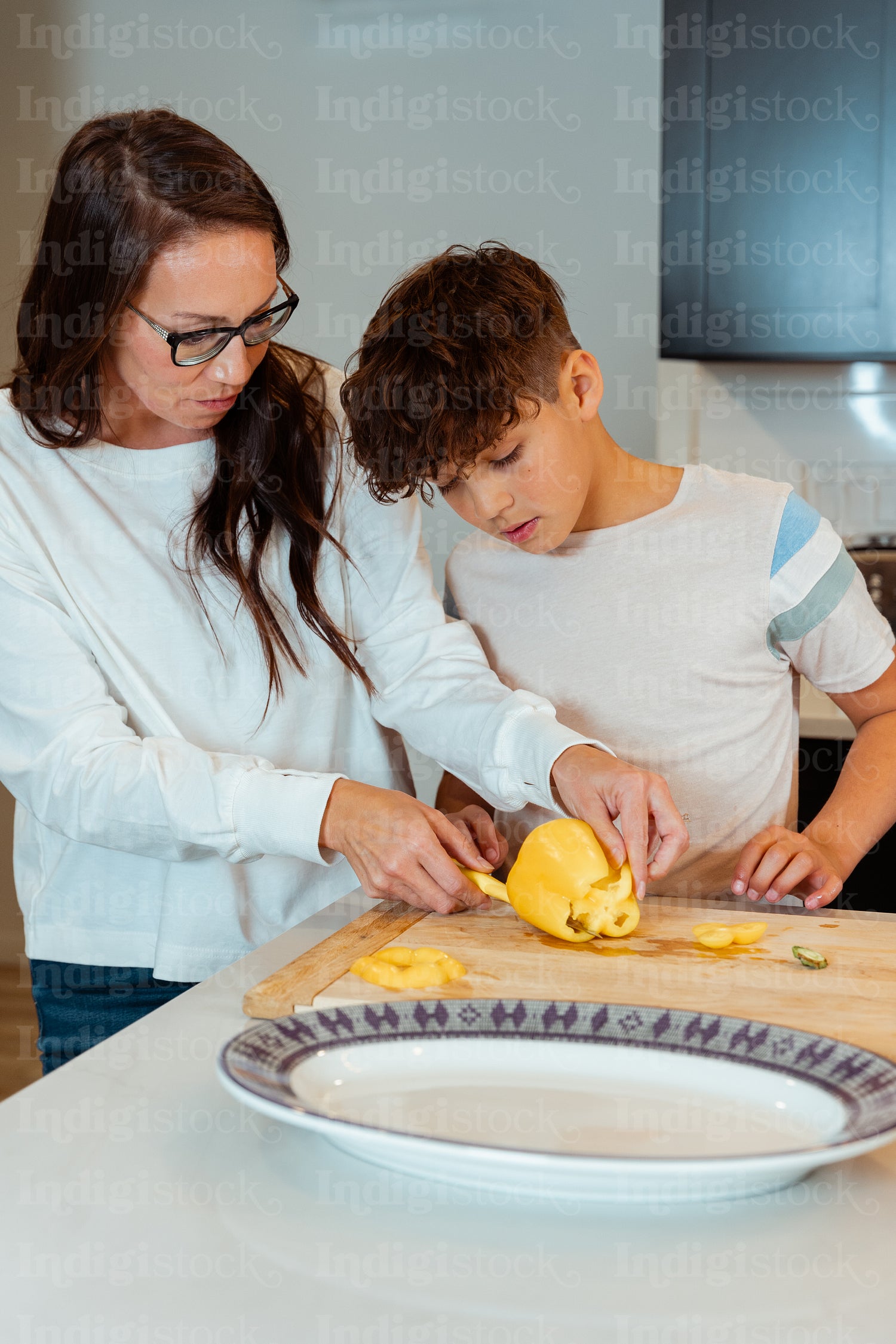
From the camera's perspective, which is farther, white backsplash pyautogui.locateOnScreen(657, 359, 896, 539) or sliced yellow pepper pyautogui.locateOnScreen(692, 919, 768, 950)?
white backsplash pyautogui.locateOnScreen(657, 359, 896, 539)

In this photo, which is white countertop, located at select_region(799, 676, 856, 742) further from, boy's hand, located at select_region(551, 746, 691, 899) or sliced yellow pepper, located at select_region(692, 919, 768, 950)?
sliced yellow pepper, located at select_region(692, 919, 768, 950)

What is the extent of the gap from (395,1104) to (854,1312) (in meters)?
0.24

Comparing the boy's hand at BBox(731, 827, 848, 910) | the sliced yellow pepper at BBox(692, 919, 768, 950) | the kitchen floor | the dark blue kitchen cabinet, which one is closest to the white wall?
the dark blue kitchen cabinet

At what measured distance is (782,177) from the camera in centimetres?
216

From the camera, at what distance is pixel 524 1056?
2.27 feet

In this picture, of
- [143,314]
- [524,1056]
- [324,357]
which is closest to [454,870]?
[524,1056]

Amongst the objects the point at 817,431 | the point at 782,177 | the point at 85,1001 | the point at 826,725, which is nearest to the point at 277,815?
the point at 85,1001

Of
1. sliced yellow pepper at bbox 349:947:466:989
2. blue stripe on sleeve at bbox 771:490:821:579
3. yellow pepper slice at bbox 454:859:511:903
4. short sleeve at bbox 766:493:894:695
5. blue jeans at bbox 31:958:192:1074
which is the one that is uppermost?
blue stripe on sleeve at bbox 771:490:821:579

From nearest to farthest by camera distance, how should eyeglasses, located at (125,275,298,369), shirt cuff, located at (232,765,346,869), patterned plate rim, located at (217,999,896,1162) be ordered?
patterned plate rim, located at (217,999,896,1162) < shirt cuff, located at (232,765,346,869) < eyeglasses, located at (125,275,298,369)

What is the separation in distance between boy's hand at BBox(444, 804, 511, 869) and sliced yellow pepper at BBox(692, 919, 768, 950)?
0.25 meters

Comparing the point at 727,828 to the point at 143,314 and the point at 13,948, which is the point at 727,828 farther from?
the point at 13,948

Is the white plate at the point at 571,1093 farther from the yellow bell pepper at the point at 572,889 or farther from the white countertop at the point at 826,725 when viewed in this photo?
the white countertop at the point at 826,725

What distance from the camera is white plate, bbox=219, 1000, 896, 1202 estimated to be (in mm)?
552

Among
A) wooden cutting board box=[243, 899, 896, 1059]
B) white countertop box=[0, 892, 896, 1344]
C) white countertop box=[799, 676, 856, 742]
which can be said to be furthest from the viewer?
white countertop box=[799, 676, 856, 742]
